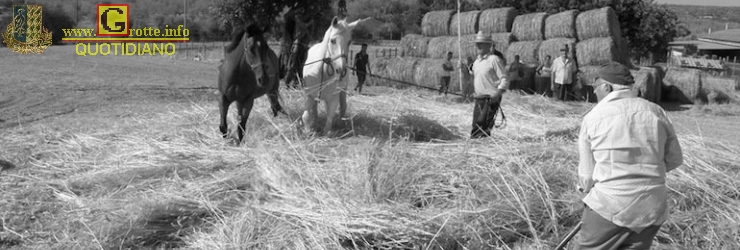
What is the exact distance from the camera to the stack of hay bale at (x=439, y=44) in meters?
16.3

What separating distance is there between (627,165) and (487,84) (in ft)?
12.6

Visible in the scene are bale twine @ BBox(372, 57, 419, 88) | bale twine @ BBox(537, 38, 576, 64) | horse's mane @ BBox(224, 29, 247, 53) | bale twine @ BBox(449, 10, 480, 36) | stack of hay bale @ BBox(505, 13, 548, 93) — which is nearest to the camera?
horse's mane @ BBox(224, 29, 247, 53)

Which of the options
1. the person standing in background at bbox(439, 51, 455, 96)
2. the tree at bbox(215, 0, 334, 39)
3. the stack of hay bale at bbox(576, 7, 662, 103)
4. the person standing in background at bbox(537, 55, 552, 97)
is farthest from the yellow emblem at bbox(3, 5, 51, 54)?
the stack of hay bale at bbox(576, 7, 662, 103)

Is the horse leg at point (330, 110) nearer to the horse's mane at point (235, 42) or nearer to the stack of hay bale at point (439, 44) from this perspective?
the horse's mane at point (235, 42)

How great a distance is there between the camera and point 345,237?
375cm

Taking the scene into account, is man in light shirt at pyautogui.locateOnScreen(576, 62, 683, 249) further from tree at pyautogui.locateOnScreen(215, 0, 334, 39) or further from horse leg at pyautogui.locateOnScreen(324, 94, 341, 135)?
tree at pyautogui.locateOnScreen(215, 0, 334, 39)

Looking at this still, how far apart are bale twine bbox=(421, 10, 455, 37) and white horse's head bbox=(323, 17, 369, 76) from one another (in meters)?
12.2

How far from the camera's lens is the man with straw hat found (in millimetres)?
6648

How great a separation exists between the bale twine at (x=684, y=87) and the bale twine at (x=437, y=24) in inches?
269

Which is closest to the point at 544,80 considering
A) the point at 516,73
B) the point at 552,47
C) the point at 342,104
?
the point at 516,73

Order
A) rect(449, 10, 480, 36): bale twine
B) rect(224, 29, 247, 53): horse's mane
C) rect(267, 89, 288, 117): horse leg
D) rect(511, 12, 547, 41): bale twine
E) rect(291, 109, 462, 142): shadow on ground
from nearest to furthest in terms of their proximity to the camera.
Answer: rect(224, 29, 247, 53): horse's mane < rect(291, 109, 462, 142): shadow on ground < rect(267, 89, 288, 117): horse leg < rect(511, 12, 547, 41): bale twine < rect(449, 10, 480, 36): bale twine

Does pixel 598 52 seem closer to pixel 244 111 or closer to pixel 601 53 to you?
pixel 601 53

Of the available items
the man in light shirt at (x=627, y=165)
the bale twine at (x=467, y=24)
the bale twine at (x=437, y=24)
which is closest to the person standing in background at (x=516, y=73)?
the bale twine at (x=467, y=24)

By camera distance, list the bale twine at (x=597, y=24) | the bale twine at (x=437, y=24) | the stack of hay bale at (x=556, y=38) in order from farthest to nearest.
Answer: the bale twine at (x=437, y=24), the stack of hay bale at (x=556, y=38), the bale twine at (x=597, y=24)
